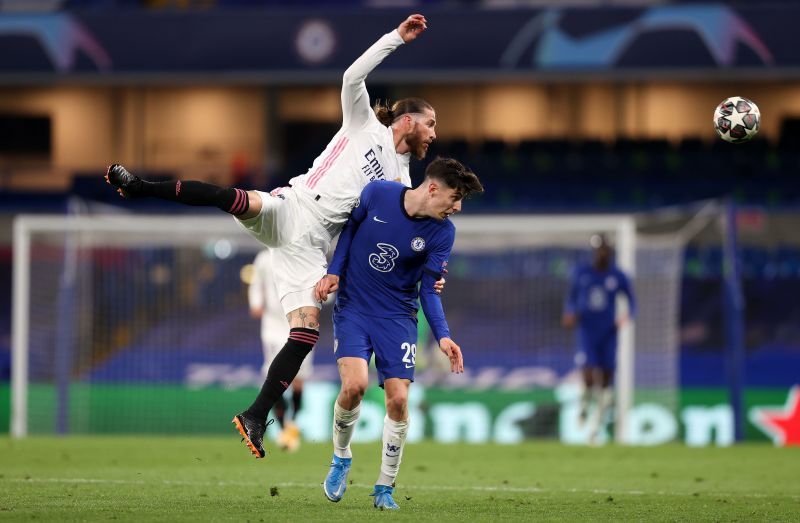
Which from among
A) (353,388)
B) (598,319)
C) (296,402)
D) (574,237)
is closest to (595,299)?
(598,319)

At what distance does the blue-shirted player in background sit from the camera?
629 inches

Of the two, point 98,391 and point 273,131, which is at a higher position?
point 273,131

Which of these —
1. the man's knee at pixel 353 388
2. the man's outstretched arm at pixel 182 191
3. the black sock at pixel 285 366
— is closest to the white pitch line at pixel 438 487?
the black sock at pixel 285 366

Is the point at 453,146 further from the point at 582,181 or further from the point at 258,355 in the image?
the point at 258,355

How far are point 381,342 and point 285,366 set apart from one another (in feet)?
1.97

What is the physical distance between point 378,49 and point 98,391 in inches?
400

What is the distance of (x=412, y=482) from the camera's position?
10164 mm

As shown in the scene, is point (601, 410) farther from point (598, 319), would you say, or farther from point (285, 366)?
point (285, 366)

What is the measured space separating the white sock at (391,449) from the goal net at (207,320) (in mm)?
9082

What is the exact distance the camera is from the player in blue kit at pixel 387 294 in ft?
25.3

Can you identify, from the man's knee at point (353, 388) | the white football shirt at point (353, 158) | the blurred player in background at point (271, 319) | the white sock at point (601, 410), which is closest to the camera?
the man's knee at point (353, 388)

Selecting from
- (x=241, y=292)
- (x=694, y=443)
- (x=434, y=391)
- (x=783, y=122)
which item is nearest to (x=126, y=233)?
(x=241, y=292)

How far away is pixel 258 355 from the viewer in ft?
57.0

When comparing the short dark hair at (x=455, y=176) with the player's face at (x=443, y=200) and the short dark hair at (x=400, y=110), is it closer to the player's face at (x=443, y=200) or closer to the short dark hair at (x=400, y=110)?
the player's face at (x=443, y=200)
